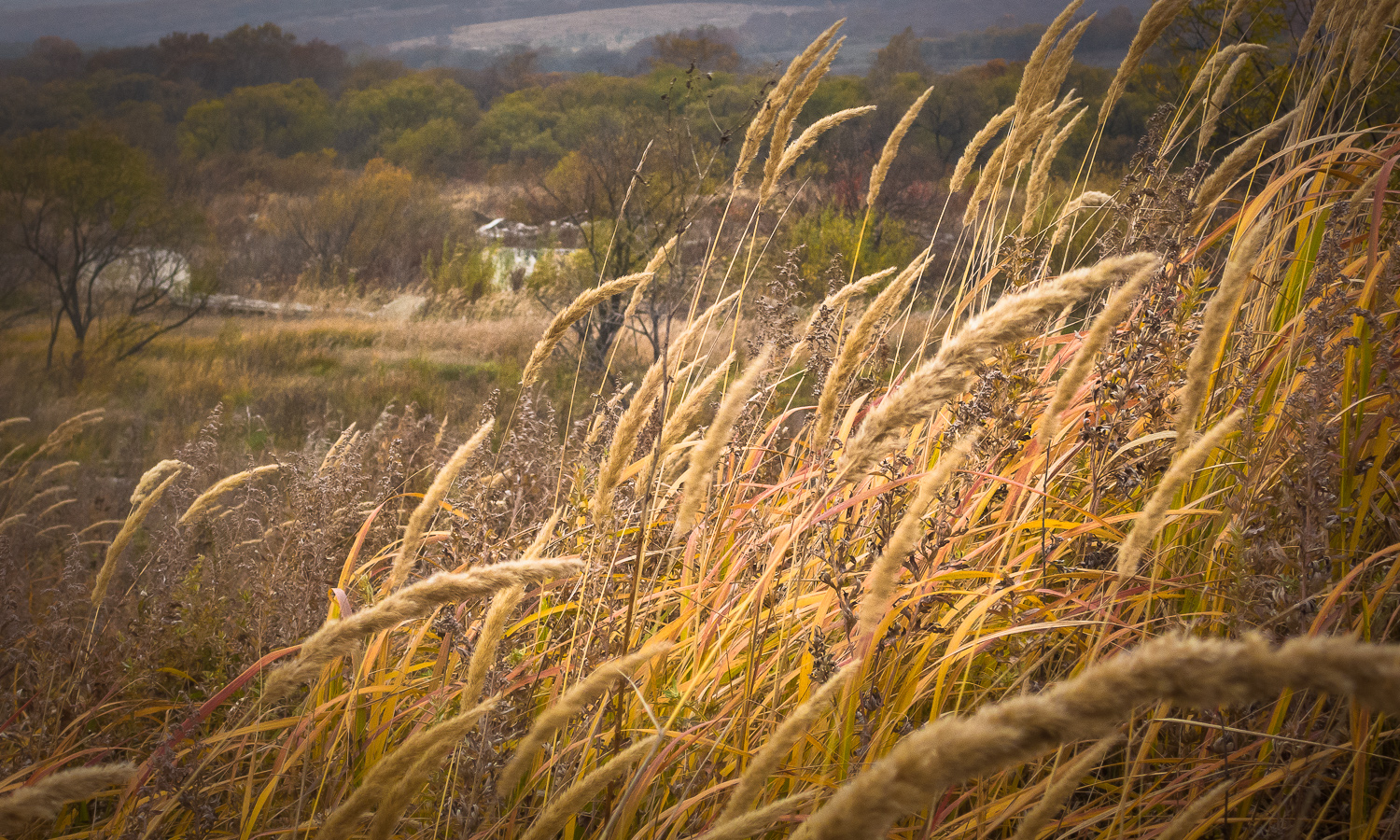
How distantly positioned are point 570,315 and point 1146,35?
4.98ft

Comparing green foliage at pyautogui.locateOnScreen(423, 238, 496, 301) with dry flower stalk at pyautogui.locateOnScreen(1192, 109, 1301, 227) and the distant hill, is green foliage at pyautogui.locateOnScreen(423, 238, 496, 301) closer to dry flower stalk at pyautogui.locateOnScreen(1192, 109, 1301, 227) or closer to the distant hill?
dry flower stalk at pyautogui.locateOnScreen(1192, 109, 1301, 227)

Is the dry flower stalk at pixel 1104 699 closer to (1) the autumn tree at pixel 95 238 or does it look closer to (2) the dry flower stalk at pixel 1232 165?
(2) the dry flower stalk at pixel 1232 165

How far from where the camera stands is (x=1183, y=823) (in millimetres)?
763

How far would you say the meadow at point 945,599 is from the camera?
678 mm

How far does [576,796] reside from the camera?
0.68 metres

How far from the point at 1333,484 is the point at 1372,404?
39 cm

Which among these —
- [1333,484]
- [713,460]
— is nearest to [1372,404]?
[1333,484]

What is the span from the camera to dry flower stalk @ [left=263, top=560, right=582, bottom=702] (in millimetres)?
652

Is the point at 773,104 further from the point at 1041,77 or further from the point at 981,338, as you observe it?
the point at 981,338

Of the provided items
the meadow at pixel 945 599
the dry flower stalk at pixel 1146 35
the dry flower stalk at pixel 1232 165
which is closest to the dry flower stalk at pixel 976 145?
the meadow at pixel 945 599

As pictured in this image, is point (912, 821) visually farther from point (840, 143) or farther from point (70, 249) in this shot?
point (840, 143)

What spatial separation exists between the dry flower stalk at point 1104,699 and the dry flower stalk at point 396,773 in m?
0.37

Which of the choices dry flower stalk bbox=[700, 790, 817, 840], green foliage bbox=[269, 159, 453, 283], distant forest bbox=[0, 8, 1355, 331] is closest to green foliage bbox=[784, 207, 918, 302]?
distant forest bbox=[0, 8, 1355, 331]

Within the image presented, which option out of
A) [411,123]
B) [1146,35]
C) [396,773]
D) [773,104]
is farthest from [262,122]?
[396,773]
